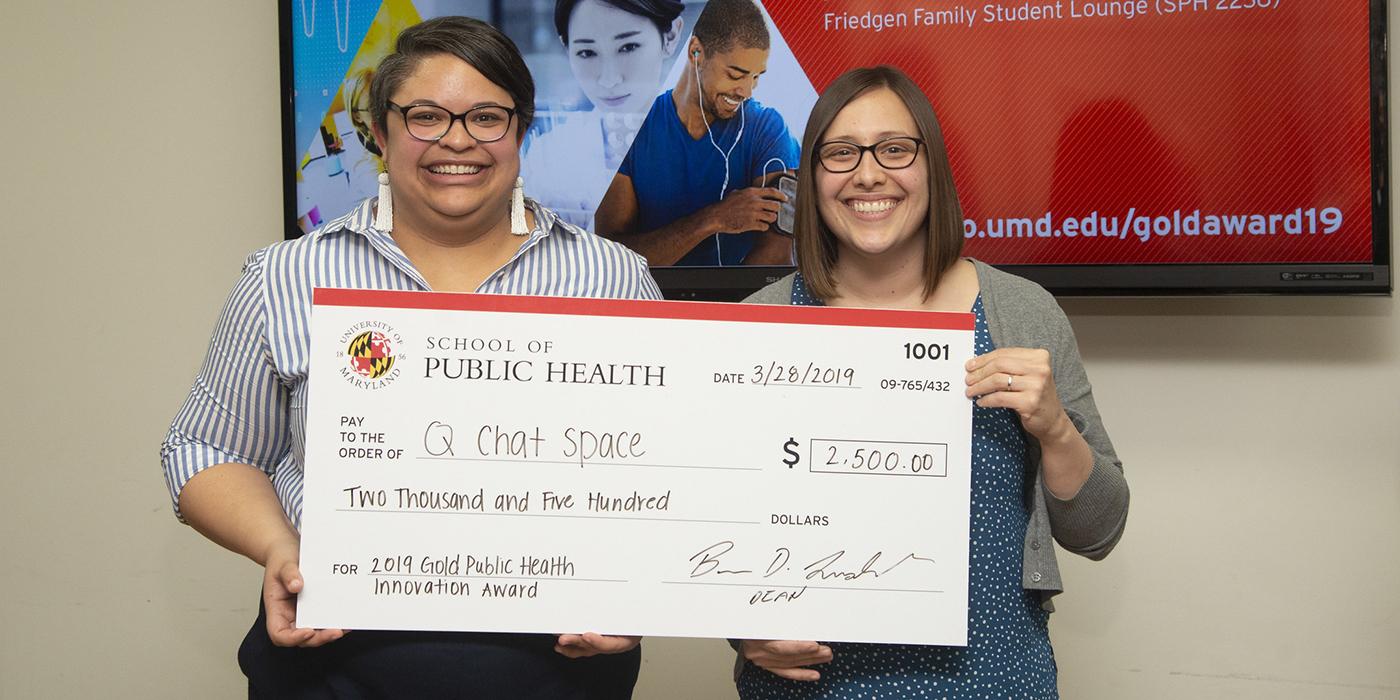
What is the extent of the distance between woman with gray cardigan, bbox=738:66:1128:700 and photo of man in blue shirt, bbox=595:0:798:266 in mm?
787

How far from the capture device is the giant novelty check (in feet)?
4.21

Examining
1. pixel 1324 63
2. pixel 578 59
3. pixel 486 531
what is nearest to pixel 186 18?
pixel 578 59

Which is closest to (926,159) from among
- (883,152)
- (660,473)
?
(883,152)

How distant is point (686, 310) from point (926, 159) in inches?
15.1

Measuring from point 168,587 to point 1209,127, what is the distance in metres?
2.57

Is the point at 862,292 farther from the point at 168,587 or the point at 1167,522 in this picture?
the point at 168,587

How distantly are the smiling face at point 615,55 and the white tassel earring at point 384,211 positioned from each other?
3.00 feet

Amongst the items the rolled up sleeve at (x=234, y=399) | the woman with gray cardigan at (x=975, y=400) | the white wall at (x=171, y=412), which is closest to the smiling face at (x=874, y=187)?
the woman with gray cardigan at (x=975, y=400)

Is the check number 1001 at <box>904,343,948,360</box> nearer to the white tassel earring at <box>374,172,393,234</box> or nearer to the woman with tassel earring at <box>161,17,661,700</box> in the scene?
the woman with tassel earring at <box>161,17,661,700</box>

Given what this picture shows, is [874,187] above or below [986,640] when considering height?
above

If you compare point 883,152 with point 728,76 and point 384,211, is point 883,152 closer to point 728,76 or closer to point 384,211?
point 384,211

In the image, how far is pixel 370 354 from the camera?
127cm

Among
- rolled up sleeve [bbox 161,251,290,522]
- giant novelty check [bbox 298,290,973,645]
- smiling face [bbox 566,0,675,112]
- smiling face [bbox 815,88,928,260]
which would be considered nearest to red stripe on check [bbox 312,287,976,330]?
giant novelty check [bbox 298,290,973,645]

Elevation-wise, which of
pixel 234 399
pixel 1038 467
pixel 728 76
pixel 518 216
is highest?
pixel 728 76
